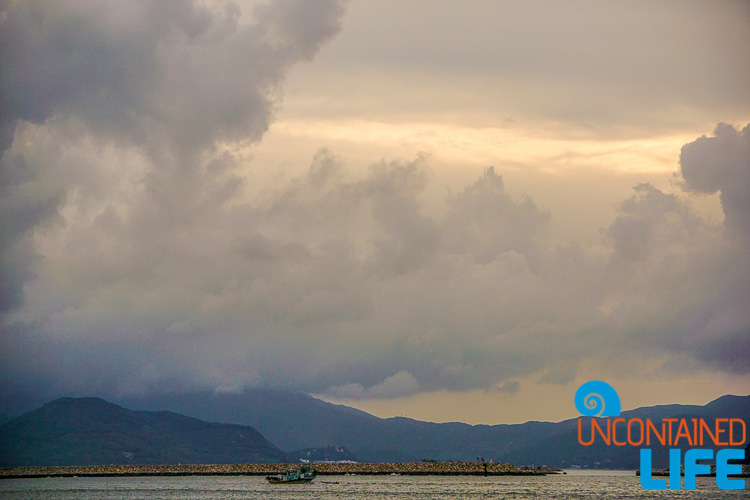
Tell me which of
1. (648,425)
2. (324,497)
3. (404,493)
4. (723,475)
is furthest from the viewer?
(404,493)

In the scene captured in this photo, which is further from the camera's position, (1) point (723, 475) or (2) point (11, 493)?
(2) point (11, 493)

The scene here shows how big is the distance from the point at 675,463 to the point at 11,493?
132871 millimetres

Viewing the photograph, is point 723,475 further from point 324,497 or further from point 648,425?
point 324,497

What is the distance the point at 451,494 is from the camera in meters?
147

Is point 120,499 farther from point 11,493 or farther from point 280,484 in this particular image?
point 280,484

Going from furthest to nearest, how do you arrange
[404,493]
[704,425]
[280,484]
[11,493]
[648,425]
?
[280,484]
[11,493]
[404,493]
[648,425]
[704,425]

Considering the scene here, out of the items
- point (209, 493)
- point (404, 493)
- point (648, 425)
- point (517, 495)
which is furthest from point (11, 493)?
point (648, 425)

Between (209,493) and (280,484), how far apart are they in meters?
42.2

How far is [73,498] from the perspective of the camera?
147125 millimetres

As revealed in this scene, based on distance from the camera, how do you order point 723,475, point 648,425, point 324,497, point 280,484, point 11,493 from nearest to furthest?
point 723,475, point 648,425, point 324,497, point 11,493, point 280,484

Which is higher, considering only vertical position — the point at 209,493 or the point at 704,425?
the point at 704,425

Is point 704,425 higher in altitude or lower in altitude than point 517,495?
higher

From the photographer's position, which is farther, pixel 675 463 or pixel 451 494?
pixel 451 494

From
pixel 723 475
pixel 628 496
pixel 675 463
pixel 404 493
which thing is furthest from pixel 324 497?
pixel 723 475
